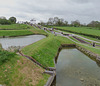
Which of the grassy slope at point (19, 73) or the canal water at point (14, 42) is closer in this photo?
the grassy slope at point (19, 73)

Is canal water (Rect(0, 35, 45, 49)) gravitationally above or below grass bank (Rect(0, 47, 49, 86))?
above

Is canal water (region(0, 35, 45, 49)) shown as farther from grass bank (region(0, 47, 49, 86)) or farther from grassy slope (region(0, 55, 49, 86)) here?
grassy slope (region(0, 55, 49, 86))

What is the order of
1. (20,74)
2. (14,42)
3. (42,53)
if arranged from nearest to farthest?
(20,74) < (42,53) < (14,42)

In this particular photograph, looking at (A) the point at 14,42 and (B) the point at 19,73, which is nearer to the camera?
(B) the point at 19,73

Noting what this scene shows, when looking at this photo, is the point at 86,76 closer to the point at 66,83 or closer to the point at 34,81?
the point at 66,83

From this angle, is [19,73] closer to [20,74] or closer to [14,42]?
[20,74]

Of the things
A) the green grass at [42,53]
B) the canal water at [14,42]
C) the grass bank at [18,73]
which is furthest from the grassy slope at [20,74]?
the canal water at [14,42]

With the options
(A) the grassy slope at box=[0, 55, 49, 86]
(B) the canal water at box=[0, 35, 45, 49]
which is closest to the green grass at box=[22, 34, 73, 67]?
(A) the grassy slope at box=[0, 55, 49, 86]

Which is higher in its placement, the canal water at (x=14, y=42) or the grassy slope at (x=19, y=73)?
the canal water at (x=14, y=42)

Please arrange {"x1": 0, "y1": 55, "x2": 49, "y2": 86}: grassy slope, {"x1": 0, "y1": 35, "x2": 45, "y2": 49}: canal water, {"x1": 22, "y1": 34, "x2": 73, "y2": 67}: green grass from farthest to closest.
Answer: {"x1": 0, "y1": 35, "x2": 45, "y2": 49}: canal water < {"x1": 22, "y1": 34, "x2": 73, "y2": 67}: green grass < {"x1": 0, "y1": 55, "x2": 49, "y2": 86}: grassy slope

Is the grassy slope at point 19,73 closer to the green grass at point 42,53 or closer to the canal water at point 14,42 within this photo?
the green grass at point 42,53

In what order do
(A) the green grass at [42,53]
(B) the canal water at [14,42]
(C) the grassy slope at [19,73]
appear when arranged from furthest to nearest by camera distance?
(B) the canal water at [14,42] < (A) the green grass at [42,53] < (C) the grassy slope at [19,73]

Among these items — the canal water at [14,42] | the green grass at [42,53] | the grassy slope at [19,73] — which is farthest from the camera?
the canal water at [14,42]

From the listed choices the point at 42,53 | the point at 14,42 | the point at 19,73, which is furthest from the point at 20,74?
the point at 14,42
